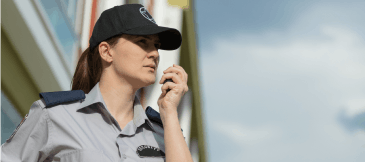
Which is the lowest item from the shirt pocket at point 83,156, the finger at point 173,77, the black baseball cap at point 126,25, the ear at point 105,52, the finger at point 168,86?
the shirt pocket at point 83,156

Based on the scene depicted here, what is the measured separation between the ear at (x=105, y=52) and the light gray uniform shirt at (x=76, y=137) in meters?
0.24

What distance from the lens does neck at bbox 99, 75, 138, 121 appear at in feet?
6.40

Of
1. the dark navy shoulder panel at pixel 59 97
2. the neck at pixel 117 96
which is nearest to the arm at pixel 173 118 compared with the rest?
the neck at pixel 117 96

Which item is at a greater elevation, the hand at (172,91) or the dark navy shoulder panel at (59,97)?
the dark navy shoulder panel at (59,97)

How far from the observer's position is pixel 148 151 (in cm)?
179

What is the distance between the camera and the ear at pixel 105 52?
1992 mm

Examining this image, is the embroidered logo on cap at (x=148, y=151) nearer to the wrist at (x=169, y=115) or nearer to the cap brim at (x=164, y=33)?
the wrist at (x=169, y=115)

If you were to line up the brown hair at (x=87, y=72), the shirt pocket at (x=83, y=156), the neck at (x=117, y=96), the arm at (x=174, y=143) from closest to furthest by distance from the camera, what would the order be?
the shirt pocket at (x=83, y=156)
the arm at (x=174, y=143)
the neck at (x=117, y=96)
the brown hair at (x=87, y=72)

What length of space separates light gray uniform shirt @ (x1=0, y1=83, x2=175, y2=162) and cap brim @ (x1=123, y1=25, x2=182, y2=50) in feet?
1.41

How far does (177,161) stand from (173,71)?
55cm

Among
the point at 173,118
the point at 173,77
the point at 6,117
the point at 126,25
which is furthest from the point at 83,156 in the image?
the point at 6,117

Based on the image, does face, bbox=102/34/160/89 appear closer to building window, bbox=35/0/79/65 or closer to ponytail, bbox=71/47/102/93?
ponytail, bbox=71/47/102/93

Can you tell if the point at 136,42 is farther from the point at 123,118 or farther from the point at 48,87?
the point at 48,87

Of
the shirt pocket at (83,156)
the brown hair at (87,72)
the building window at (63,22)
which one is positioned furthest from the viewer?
the building window at (63,22)
